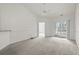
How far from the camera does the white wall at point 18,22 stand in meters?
2.55

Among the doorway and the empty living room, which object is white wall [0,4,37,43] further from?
the doorway

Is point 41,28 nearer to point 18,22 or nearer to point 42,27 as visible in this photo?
point 42,27

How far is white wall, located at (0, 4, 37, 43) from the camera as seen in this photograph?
255 centimetres

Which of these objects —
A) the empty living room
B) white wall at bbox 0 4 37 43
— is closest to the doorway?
the empty living room

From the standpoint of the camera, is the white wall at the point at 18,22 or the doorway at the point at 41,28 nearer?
the white wall at the point at 18,22

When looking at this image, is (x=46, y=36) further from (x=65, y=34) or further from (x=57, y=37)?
(x=65, y=34)

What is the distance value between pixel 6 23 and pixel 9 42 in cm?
61

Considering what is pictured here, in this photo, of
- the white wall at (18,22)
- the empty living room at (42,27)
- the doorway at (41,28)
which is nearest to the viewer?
the empty living room at (42,27)

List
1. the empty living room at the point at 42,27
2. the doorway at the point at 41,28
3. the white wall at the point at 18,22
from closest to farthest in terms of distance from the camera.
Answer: the empty living room at the point at 42,27 < the white wall at the point at 18,22 < the doorway at the point at 41,28

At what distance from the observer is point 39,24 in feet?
8.96

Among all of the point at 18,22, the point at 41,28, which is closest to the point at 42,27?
the point at 41,28

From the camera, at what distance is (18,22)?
320 centimetres

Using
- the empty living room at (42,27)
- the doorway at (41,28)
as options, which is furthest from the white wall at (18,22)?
the doorway at (41,28)

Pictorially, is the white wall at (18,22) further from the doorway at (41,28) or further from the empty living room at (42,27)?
the doorway at (41,28)
